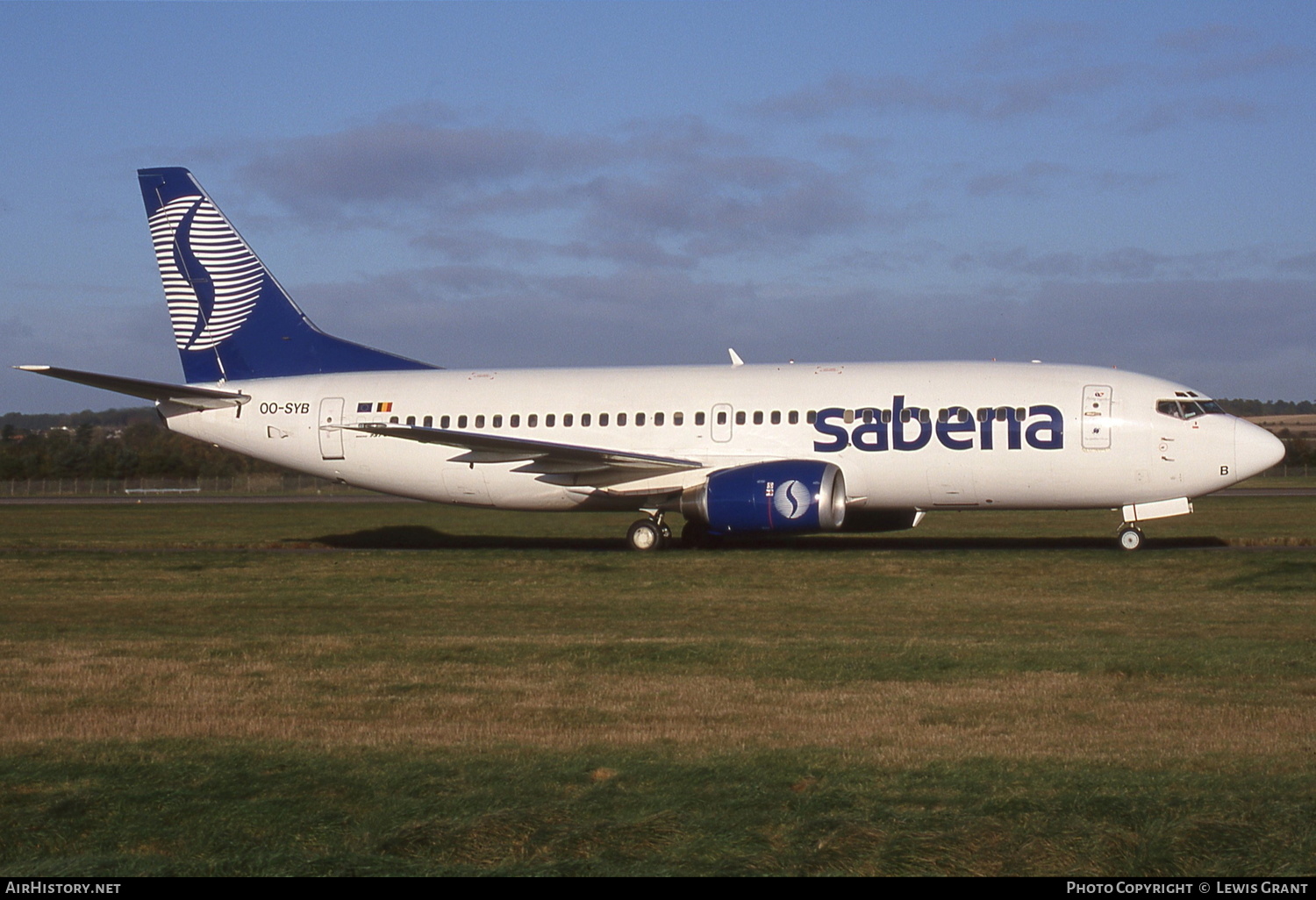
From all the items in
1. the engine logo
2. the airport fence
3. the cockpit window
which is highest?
the cockpit window

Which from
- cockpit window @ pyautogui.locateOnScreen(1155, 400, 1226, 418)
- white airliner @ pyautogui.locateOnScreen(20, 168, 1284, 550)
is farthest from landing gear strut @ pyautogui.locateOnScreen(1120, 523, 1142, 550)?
cockpit window @ pyautogui.locateOnScreen(1155, 400, 1226, 418)

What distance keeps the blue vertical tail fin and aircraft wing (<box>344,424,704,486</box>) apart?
5.18 meters

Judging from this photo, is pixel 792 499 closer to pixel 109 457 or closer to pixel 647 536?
pixel 647 536

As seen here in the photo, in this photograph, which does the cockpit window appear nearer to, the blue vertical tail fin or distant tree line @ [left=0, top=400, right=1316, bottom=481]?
the blue vertical tail fin

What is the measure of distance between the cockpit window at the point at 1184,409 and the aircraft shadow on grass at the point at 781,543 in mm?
2442

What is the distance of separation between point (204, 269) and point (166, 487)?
64454 millimetres

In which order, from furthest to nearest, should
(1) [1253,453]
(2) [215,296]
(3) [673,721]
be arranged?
(2) [215,296] < (1) [1253,453] < (3) [673,721]

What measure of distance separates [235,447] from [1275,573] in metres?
20.9

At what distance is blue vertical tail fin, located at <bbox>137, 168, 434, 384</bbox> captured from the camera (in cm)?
2917

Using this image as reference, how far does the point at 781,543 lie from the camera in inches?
1069

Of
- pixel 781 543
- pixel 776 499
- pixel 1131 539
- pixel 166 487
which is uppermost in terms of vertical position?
pixel 776 499

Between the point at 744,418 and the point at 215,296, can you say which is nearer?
the point at 744,418

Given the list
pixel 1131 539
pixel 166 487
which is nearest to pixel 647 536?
pixel 1131 539

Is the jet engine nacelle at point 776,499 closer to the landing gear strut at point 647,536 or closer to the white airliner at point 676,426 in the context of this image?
the white airliner at point 676,426
